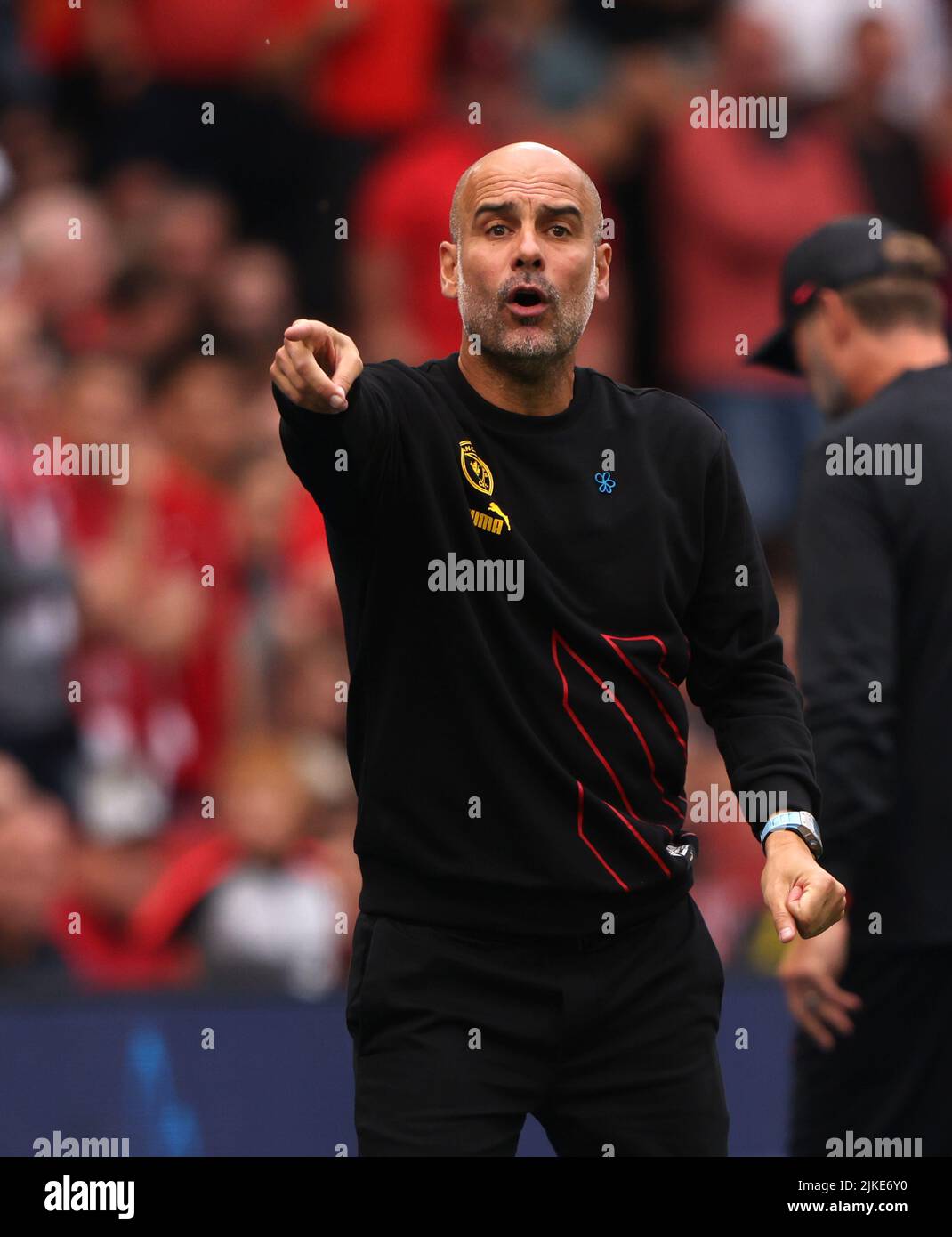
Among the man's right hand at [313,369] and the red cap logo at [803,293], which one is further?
the red cap logo at [803,293]

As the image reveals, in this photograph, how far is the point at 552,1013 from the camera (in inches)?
116

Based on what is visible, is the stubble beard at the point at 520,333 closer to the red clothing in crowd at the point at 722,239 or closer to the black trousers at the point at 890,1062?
the black trousers at the point at 890,1062

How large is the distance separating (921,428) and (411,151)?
3.23 meters

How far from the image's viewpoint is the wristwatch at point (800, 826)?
10.1 feet

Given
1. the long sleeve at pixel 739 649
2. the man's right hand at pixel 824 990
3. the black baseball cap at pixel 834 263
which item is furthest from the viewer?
the black baseball cap at pixel 834 263

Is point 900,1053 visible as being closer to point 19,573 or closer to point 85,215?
point 19,573

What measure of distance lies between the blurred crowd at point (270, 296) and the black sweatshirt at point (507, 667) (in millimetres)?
2641

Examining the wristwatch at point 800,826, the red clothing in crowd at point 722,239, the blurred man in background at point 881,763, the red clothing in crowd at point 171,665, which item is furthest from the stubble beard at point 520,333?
the red clothing in crowd at point 722,239

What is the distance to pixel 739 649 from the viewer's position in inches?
127

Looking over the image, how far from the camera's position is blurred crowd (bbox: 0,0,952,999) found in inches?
233

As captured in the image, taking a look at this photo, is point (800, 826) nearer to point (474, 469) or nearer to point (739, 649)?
point (739, 649)

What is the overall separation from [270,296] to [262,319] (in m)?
0.08

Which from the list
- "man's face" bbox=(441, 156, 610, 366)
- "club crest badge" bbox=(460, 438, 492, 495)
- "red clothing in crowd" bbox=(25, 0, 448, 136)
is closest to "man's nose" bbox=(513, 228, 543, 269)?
"man's face" bbox=(441, 156, 610, 366)
